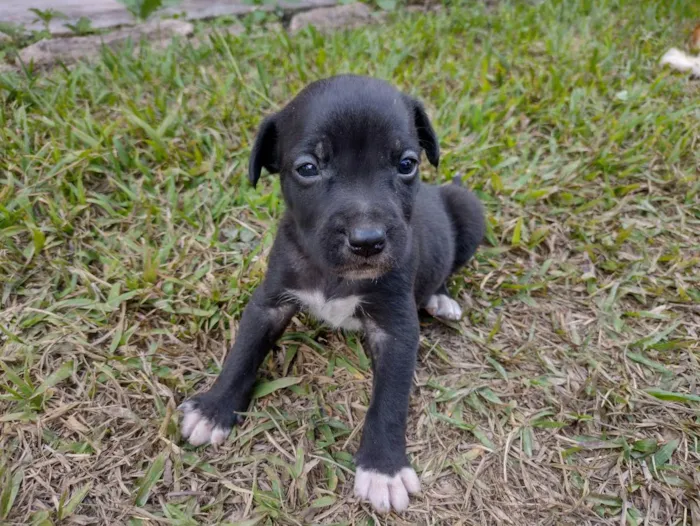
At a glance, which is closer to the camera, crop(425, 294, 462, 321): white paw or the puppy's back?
crop(425, 294, 462, 321): white paw

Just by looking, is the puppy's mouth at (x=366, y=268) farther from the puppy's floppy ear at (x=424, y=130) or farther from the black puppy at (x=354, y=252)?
the puppy's floppy ear at (x=424, y=130)

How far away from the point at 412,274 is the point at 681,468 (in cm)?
173

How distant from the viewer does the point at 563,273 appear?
388cm

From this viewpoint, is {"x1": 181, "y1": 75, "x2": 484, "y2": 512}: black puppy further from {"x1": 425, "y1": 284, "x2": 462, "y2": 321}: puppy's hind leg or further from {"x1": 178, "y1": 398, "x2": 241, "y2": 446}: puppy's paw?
{"x1": 425, "y1": 284, "x2": 462, "y2": 321}: puppy's hind leg

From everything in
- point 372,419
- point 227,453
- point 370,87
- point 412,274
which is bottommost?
point 227,453

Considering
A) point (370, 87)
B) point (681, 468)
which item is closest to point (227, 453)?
point (370, 87)

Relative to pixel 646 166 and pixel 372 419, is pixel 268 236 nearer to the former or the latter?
pixel 372 419

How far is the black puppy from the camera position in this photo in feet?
8.18

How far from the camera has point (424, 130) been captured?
308cm

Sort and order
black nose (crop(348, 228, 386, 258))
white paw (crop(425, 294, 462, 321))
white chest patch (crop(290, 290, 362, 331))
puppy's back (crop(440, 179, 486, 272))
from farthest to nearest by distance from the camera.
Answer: puppy's back (crop(440, 179, 486, 272)) < white paw (crop(425, 294, 462, 321)) < white chest patch (crop(290, 290, 362, 331)) < black nose (crop(348, 228, 386, 258))

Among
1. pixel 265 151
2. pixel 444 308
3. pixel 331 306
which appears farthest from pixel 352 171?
pixel 444 308

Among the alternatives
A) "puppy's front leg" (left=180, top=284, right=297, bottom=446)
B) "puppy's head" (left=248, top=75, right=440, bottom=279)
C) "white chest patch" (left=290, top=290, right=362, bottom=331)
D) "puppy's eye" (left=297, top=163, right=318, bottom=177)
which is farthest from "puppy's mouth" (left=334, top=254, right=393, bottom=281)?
"puppy's front leg" (left=180, top=284, right=297, bottom=446)

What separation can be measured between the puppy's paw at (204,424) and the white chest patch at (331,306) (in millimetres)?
733

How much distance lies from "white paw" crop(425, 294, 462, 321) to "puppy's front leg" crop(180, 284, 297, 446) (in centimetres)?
101
